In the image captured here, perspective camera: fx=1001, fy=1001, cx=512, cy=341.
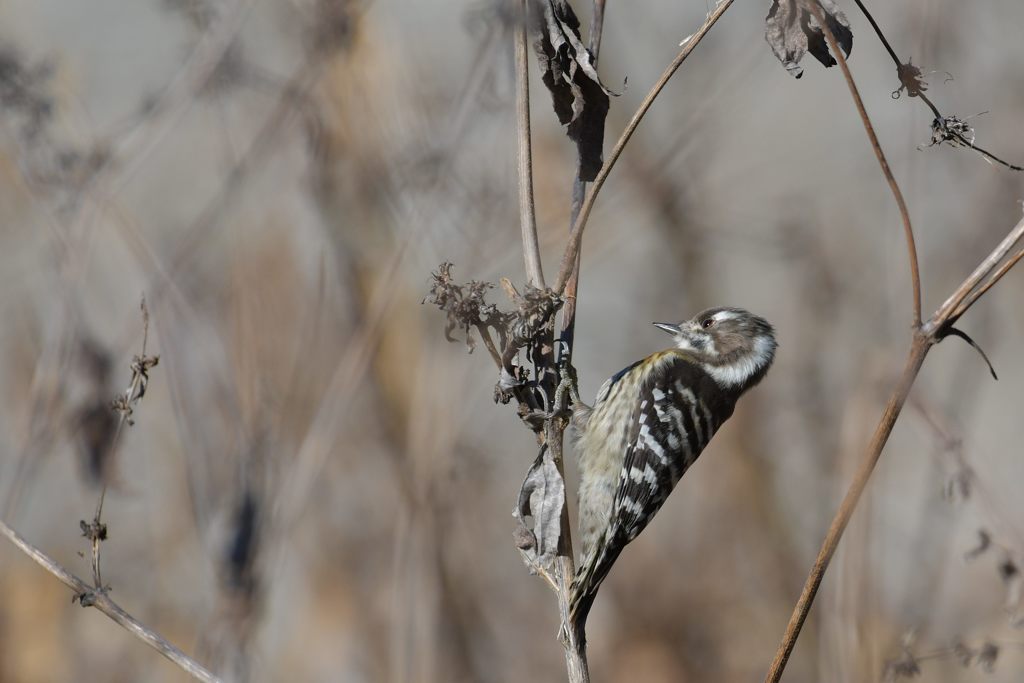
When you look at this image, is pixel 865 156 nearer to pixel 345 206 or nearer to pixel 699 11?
pixel 699 11

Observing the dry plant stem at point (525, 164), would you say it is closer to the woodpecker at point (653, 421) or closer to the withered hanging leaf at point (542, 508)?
the withered hanging leaf at point (542, 508)

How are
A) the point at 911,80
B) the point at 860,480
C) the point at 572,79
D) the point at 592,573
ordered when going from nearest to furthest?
the point at 860,480 < the point at 911,80 < the point at 572,79 < the point at 592,573

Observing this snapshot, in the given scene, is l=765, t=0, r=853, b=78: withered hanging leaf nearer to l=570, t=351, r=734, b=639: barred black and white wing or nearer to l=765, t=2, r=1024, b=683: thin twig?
l=765, t=2, r=1024, b=683: thin twig

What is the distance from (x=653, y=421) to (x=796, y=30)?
2053mm

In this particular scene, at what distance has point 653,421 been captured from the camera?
13.3 ft

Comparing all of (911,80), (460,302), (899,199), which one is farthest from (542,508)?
(911,80)

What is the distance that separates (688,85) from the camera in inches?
313

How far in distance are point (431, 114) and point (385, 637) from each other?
4104 mm

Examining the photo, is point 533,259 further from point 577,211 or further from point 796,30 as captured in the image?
point 796,30

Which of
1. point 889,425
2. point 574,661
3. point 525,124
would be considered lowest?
point 574,661

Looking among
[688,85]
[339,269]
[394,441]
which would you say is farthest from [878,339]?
[339,269]

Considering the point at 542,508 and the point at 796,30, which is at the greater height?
the point at 796,30

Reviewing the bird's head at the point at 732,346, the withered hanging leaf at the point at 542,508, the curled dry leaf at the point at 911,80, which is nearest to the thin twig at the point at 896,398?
the curled dry leaf at the point at 911,80

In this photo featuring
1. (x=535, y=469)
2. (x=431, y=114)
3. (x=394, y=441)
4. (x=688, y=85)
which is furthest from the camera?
(x=688, y=85)
